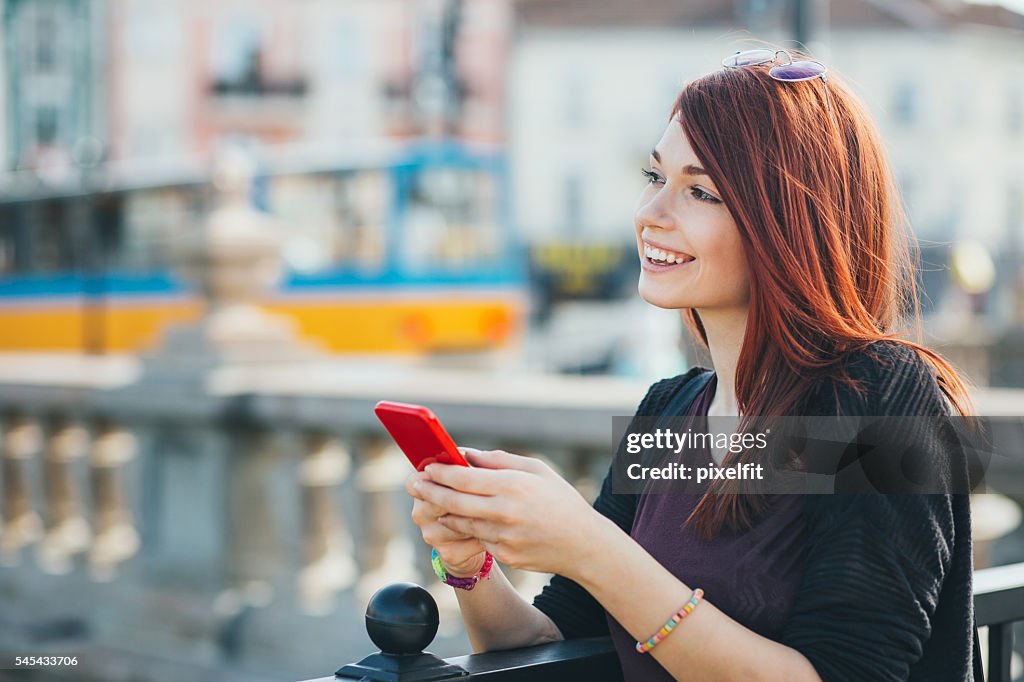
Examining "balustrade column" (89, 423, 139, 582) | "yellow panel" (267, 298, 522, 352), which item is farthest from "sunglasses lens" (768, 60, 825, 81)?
"yellow panel" (267, 298, 522, 352)

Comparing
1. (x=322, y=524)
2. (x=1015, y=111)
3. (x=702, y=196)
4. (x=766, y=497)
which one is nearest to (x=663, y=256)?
(x=702, y=196)

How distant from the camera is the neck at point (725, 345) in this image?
6.09 feet

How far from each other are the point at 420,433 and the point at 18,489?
19.4ft

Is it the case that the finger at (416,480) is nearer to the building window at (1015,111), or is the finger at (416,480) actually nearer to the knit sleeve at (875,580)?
the knit sleeve at (875,580)

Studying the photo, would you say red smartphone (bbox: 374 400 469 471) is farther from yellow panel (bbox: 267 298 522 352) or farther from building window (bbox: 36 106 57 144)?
building window (bbox: 36 106 57 144)

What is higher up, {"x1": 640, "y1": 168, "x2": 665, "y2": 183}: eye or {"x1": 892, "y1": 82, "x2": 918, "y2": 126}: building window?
{"x1": 892, "y1": 82, "x2": 918, "y2": 126}: building window

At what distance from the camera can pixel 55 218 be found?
19.9 metres

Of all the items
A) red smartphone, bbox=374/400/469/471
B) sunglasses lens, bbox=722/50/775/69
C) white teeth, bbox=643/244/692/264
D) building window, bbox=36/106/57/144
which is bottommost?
red smartphone, bbox=374/400/469/471

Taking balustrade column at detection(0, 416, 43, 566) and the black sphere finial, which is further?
balustrade column at detection(0, 416, 43, 566)

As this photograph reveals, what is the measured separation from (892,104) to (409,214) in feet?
92.5

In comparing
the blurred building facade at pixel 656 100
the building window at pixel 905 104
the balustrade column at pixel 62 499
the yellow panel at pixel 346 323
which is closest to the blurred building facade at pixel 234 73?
the blurred building facade at pixel 656 100

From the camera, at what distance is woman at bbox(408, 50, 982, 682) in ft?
5.00

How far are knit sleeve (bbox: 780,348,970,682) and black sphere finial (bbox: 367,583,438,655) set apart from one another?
1.42ft

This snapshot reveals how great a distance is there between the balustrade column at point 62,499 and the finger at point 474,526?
5.35 m
